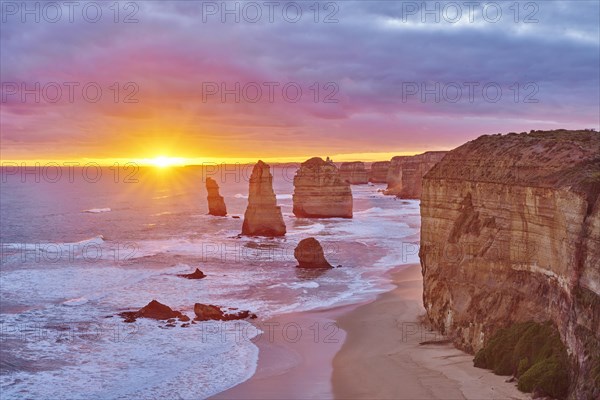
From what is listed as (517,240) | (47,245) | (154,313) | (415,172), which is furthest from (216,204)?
(517,240)

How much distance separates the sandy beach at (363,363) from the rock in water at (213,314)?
1760mm

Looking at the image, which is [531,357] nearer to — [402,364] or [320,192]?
[402,364]

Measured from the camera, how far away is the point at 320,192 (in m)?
88.2

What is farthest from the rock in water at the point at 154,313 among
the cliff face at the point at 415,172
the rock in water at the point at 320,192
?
the cliff face at the point at 415,172

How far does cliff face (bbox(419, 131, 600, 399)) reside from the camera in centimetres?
1748

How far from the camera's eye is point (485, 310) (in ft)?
77.4

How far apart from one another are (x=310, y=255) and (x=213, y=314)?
55.1 feet

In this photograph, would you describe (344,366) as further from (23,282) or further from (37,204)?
(37,204)

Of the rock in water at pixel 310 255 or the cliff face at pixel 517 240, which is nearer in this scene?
the cliff face at pixel 517 240

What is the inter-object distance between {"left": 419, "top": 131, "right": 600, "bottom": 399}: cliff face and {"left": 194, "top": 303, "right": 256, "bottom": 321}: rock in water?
35.9 feet

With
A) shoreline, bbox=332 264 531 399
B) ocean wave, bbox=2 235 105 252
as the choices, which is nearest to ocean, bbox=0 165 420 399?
ocean wave, bbox=2 235 105 252

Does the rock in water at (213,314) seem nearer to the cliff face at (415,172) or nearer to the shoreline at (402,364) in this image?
the shoreline at (402,364)

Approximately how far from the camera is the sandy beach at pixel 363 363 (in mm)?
20938

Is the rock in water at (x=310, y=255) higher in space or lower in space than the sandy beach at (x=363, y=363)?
higher
